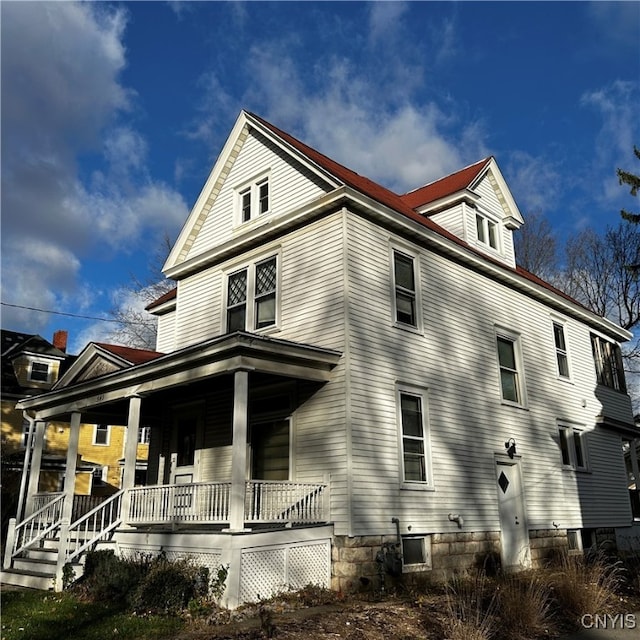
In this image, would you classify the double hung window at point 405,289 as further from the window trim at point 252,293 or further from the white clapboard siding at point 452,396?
the window trim at point 252,293

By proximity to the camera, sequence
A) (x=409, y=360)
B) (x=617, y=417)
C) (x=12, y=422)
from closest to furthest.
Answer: (x=409, y=360)
(x=617, y=417)
(x=12, y=422)

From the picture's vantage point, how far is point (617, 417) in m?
20.1

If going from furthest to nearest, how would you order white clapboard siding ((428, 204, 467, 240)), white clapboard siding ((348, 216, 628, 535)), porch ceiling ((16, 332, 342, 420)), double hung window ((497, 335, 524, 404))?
1. white clapboard siding ((428, 204, 467, 240))
2. double hung window ((497, 335, 524, 404))
3. white clapboard siding ((348, 216, 628, 535))
4. porch ceiling ((16, 332, 342, 420))

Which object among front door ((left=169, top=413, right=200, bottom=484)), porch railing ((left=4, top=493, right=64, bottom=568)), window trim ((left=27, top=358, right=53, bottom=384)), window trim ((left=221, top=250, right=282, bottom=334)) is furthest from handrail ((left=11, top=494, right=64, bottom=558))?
window trim ((left=27, top=358, right=53, bottom=384))

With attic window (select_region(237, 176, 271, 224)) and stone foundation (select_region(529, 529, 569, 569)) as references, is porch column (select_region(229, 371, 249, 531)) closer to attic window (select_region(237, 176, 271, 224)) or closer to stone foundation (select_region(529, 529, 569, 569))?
attic window (select_region(237, 176, 271, 224))

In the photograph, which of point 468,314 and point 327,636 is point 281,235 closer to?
point 468,314

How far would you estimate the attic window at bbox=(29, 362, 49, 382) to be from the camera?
31.6 m

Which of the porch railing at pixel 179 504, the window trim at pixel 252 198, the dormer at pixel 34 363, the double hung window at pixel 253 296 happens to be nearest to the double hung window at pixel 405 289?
the double hung window at pixel 253 296

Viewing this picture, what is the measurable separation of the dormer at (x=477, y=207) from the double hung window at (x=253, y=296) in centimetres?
544

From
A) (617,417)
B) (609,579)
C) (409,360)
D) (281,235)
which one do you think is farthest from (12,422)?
(609,579)

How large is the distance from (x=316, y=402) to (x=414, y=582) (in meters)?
3.65

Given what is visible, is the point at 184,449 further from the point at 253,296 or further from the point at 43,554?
the point at 253,296

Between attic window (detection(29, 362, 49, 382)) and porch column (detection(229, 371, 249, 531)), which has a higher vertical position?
attic window (detection(29, 362, 49, 382))

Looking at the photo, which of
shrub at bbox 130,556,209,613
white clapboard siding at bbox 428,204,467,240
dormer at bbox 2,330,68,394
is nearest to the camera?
shrub at bbox 130,556,209,613
